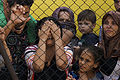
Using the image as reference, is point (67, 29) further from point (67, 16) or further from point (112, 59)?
point (112, 59)

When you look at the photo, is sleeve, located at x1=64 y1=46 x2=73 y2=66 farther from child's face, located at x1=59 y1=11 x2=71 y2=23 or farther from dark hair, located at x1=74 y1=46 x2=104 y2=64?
child's face, located at x1=59 y1=11 x2=71 y2=23

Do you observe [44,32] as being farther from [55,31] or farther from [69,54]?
[69,54]

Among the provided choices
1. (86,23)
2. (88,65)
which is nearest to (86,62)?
(88,65)

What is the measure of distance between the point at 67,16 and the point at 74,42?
0.27 meters

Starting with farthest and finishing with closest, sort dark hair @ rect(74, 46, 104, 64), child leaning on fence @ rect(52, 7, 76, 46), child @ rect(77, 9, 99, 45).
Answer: child @ rect(77, 9, 99, 45) → child leaning on fence @ rect(52, 7, 76, 46) → dark hair @ rect(74, 46, 104, 64)

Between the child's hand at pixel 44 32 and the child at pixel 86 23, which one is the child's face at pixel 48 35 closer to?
the child's hand at pixel 44 32

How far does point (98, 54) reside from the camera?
1838 millimetres

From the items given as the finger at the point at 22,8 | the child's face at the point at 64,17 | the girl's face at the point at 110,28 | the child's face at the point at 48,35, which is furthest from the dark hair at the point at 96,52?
the finger at the point at 22,8

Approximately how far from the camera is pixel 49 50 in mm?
1828

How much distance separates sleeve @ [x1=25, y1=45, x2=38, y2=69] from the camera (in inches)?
68.7

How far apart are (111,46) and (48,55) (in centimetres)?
51

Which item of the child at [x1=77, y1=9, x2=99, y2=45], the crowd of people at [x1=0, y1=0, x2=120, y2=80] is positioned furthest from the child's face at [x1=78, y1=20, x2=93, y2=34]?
the crowd of people at [x1=0, y1=0, x2=120, y2=80]

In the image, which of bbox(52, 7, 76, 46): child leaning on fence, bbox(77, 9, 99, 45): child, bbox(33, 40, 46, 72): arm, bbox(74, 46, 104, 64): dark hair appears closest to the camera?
bbox(33, 40, 46, 72): arm

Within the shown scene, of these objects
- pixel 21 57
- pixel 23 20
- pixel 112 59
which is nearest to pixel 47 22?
pixel 23 20
